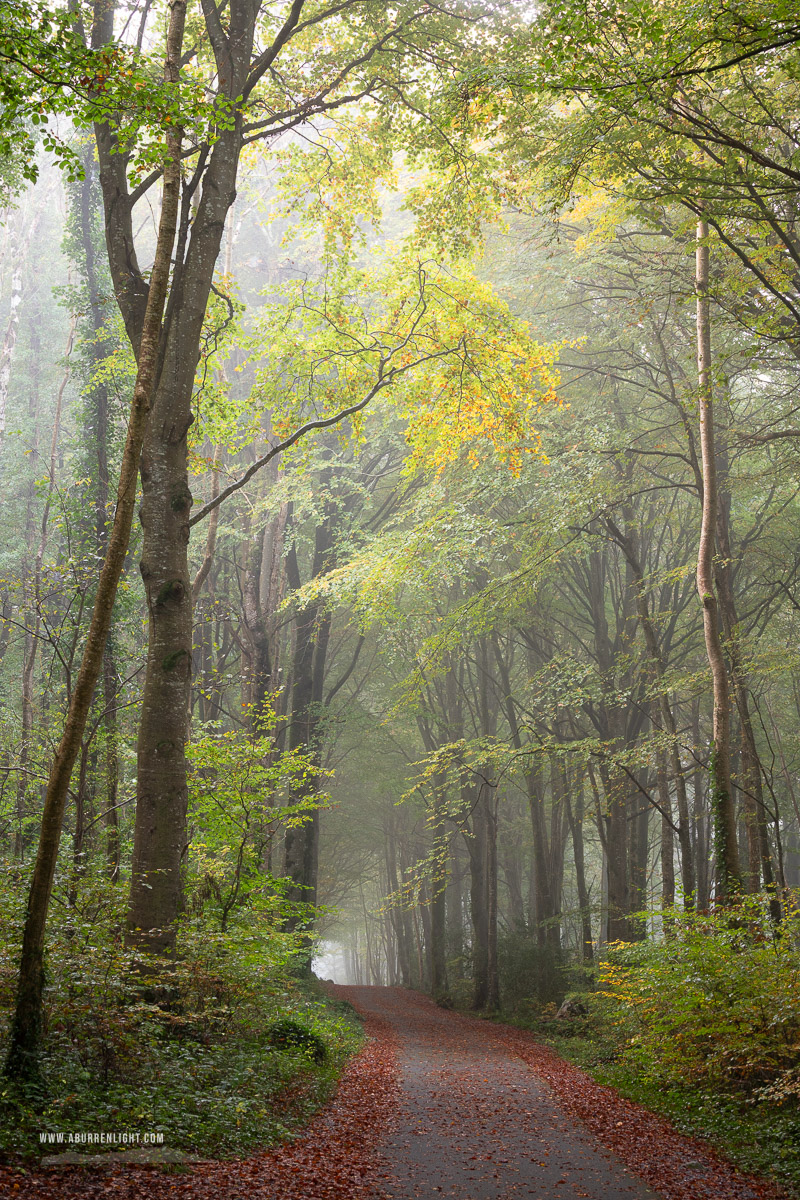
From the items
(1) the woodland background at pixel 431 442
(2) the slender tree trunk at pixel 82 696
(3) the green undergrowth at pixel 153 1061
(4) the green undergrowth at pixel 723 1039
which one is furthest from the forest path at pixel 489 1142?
(2) the slender tree trunk at pixel 82 696

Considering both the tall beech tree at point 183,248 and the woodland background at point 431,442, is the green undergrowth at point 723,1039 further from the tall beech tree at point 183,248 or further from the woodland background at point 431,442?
the tall beech tree at point 183,248

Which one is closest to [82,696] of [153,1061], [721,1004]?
[153,1061]

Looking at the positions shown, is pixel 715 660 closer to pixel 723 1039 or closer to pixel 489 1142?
pixel 723 1039

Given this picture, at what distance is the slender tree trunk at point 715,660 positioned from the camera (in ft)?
30.7

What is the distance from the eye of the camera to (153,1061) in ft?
18.1

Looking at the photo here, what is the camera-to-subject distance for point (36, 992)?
185 inches

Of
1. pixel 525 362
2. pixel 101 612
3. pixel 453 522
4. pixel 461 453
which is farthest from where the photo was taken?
pixel 461 453

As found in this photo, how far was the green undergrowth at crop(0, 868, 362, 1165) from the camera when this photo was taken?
444cm

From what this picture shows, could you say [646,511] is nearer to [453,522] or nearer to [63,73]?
[453,522]

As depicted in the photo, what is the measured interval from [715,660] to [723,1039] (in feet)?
14.9

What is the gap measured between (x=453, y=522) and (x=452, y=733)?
10.1m

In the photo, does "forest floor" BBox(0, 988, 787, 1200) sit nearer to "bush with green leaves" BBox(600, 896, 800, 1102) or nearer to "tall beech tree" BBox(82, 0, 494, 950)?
"bush with green leaves" BBox(600, 896, 800, 1102)

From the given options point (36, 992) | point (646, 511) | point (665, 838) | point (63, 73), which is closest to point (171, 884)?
point (36, 992)

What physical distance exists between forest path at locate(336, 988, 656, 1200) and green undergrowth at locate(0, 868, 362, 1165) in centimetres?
98
